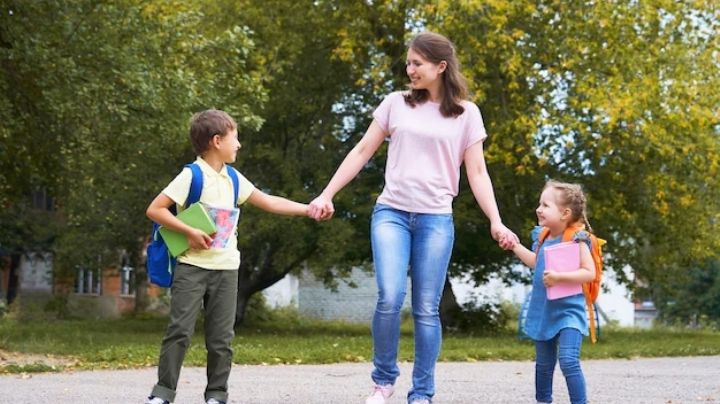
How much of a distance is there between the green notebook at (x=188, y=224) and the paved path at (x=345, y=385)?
184 cm

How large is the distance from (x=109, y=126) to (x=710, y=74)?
10961 mm

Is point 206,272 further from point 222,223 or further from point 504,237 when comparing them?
point 504,237

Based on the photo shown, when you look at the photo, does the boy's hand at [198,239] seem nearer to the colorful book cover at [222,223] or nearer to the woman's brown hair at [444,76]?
the colorful book cover at [222,223]

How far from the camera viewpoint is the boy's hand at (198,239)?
675 cm

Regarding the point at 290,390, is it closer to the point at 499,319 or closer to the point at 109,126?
the point at 109,126

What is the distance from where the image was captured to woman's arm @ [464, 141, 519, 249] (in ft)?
23.1

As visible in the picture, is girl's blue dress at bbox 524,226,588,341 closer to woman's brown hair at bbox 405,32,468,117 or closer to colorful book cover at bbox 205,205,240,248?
woman's brown hair at bbox 405,32,468,117

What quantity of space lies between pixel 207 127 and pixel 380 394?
5.64 feet

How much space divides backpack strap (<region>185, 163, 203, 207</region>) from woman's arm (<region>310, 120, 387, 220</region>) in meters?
0.62

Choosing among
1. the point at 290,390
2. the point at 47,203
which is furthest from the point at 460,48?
the point at 47,203

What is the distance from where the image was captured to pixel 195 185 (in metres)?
6.91

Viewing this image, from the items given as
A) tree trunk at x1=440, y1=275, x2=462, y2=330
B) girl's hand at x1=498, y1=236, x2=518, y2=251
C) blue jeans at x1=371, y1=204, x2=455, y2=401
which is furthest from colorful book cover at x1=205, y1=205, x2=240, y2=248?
tree trunk at x1=440, y1=275, x2=462, y2=330

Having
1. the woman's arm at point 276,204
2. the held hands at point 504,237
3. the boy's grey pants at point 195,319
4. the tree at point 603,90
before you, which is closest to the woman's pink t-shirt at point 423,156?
the held hands at point 504,237

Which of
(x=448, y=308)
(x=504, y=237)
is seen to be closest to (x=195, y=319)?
(x=504, y=237)
